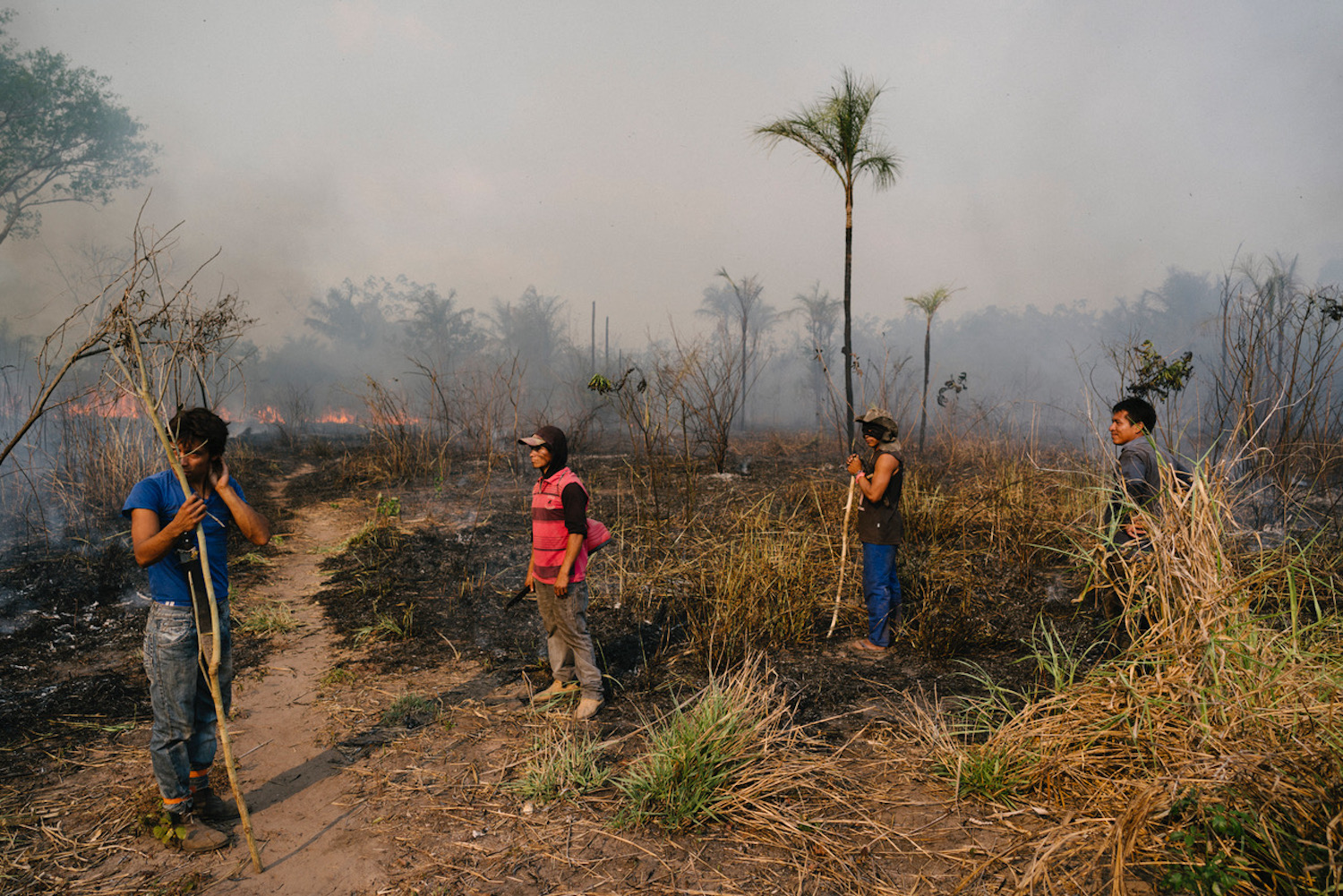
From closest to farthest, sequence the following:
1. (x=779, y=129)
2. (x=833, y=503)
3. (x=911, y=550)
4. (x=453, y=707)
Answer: (x=453, y=707)
(x=911, y=550)
(x=833, y=503)
(x=779, y=129)

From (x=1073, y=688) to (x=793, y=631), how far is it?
6.20 feet

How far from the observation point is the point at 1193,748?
6.95 feet

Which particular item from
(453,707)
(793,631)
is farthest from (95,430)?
(793,631)

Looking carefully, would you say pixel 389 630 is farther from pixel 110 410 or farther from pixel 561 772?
pixel 110 410

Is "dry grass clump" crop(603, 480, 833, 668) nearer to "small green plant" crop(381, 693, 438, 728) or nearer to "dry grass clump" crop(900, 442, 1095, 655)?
"dry grass clump" crop(900, 442, 1095, 655)

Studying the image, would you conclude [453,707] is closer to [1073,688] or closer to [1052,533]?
[1073,688]

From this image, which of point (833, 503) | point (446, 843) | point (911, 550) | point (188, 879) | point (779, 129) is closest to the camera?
point (188, 879)

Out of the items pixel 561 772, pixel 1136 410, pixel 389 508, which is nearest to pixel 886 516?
pixel 1136 410

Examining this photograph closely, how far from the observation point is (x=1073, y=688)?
257cm

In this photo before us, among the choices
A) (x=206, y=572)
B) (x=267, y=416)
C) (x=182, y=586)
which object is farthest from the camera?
(x=267, y=416)

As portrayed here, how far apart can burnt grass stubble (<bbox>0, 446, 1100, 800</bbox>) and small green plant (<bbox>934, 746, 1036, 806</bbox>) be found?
70cm

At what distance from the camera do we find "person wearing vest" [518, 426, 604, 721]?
3232 millimetres

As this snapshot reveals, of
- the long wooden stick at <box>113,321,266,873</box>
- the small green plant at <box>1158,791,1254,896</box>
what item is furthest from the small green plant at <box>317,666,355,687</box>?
the small green plant at <box>1158,791,1254,896</box>

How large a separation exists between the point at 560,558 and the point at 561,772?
3.44 feet
